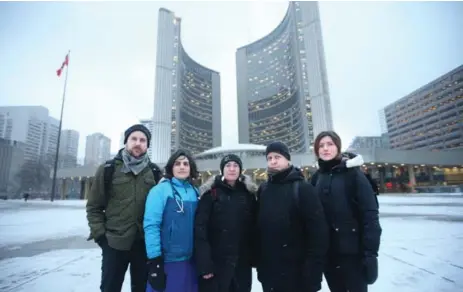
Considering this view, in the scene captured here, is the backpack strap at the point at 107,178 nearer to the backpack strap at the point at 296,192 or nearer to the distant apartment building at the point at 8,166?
the backpack strap at the point at 296,192

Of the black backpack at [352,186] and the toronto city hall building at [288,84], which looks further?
the toronto city hall building at [288,84]

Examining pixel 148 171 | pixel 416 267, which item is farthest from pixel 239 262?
pixel 416 267

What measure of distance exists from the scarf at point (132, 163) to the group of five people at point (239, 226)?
16mm

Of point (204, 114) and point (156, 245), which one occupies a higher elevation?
point (204, 114)

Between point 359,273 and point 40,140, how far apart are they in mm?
139924

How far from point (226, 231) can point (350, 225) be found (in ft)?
3.61

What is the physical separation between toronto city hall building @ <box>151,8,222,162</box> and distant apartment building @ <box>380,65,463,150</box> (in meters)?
85.5

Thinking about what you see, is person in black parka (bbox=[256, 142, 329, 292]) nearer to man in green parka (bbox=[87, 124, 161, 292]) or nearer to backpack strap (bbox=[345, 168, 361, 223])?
backpack strap (bbox=[345, 168, 361, 223])

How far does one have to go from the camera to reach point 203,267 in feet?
6.08

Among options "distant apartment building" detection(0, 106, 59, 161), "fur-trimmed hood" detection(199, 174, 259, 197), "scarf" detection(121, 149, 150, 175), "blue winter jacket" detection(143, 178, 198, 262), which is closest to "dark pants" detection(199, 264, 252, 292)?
"blue winter jacket" detection(143, 178, 198, 262)

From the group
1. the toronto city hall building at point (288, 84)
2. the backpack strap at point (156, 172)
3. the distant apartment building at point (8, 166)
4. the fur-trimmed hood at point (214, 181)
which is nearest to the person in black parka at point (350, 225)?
the fur-trimmed hood at point (214, 181)

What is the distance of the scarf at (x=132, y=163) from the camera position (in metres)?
2.31

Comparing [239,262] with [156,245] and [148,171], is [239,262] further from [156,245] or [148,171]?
[148,171]

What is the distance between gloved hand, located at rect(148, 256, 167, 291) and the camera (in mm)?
1773
